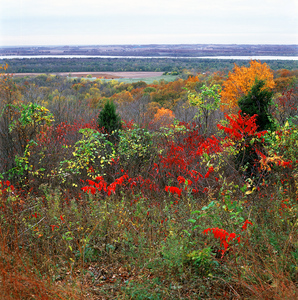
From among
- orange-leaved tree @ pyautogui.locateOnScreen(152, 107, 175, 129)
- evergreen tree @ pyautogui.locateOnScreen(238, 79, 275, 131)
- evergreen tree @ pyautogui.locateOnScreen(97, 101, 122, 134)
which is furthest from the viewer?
orange-leaved tree @ pyautogui.locateOnScreen(152, 107, 175, 129)

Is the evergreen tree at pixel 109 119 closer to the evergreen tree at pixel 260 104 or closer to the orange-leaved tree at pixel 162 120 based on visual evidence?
the orange-leaved tree at pixel 162 120

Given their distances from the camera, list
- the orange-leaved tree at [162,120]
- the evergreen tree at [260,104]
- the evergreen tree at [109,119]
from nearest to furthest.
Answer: the evergreen tree at [260,104] < the evergreen tree at [109,119] < the orange-leaved tree at [162,120]

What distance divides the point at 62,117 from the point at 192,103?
746cm

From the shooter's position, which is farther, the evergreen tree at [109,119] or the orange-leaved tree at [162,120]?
the orange-leaved tree at [162,120]

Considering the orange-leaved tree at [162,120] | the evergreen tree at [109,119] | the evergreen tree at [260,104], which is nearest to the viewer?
the evergreen tree at [260,104]

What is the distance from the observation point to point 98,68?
92.5 metres

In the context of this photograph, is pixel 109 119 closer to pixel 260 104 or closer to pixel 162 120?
pixel 260 104

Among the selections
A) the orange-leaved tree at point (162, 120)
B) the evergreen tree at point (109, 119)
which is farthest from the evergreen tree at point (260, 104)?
the evergreen tree at point (109, 119)

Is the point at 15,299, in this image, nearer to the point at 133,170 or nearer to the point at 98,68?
the point at 133,170

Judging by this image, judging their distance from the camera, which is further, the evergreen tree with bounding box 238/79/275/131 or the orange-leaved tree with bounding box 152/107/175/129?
the orange-leaved tree with bounding box 152/107/175/129

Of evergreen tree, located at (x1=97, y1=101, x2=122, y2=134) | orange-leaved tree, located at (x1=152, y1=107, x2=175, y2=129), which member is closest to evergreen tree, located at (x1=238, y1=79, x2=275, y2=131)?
orange-leaved tree, located at (x1=152, y1=107, x2=175, y2=129)

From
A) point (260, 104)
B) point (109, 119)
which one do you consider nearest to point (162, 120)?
point (109, 119)

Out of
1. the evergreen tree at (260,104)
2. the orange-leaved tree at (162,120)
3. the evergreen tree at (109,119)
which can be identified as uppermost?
the evergreen tree at (260,104)

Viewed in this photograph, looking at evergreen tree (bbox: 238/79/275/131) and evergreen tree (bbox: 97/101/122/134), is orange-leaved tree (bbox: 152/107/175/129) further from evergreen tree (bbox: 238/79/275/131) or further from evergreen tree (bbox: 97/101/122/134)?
evergreen tree (bbox: 238/79/275/131)
